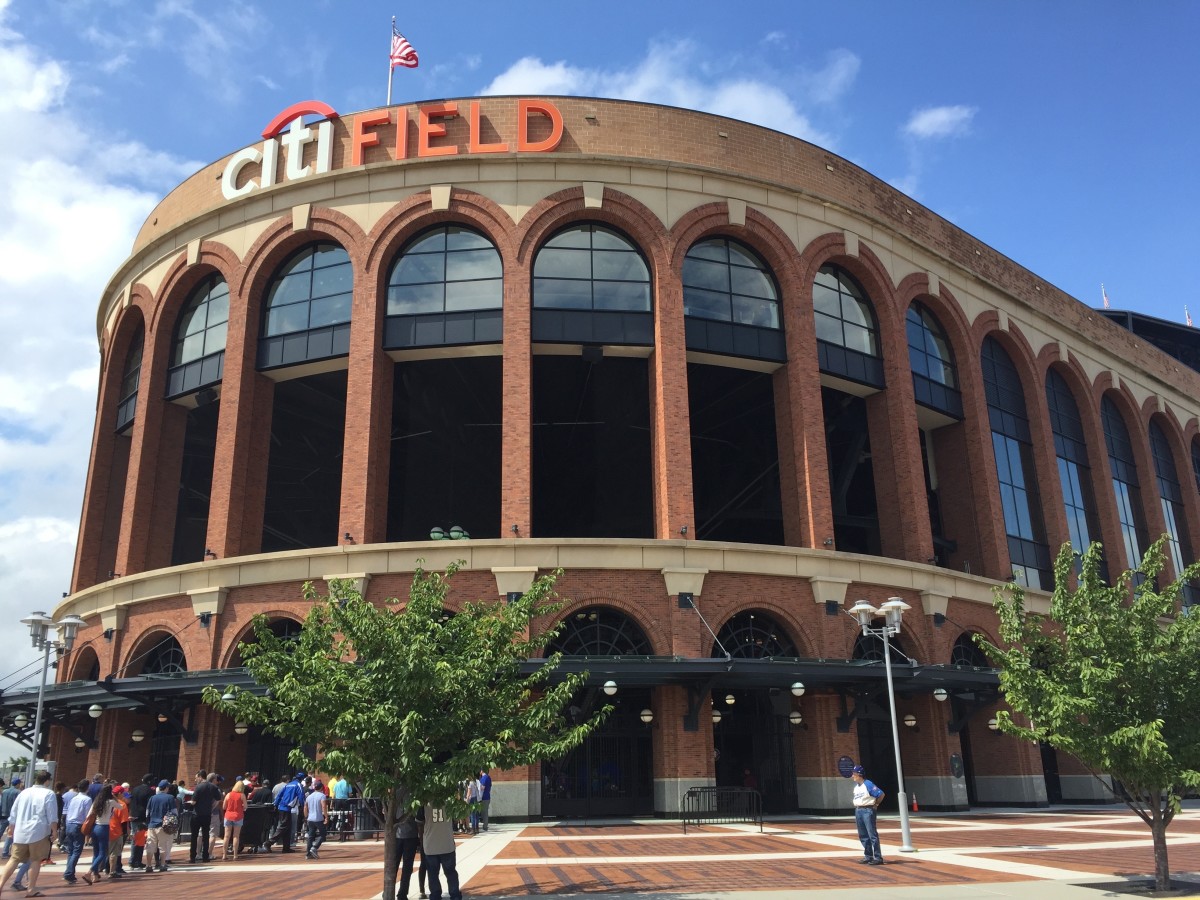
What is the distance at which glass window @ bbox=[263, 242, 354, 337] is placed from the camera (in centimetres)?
3047

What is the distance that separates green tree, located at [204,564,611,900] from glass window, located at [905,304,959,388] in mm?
25867

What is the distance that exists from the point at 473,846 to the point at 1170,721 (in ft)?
41.9

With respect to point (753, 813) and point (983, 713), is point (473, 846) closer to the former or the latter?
point (753, 813)

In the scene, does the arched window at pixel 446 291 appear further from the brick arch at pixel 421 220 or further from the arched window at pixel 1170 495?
the arched window at pixel 1170 495

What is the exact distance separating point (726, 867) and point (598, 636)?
10.9 metres

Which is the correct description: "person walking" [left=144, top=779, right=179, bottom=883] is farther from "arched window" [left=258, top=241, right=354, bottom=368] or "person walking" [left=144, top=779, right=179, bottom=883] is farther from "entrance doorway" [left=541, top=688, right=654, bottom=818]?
"arched window" [left=258, top=241, right=354, bottom=368]

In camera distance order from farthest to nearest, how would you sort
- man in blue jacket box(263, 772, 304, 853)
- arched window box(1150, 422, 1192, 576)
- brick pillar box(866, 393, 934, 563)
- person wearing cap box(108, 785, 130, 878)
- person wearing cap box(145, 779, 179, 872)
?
arched window box(1150, 422, 1192, 576) < brick pillar box(866, 393, 934, 563) < man in blue jacket box(263, 772, 304, 853) < person wearing cap box(145, 779, 179, 872) < person wearing cap box(108, 785, 130, 878)

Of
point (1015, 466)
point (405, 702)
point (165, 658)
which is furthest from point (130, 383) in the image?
point (1015, 466)

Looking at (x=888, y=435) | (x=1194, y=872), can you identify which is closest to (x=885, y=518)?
(x=888, y=435)

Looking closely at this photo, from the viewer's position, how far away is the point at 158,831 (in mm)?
17625

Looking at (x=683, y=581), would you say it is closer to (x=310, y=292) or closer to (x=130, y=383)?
(x=310, y=292)

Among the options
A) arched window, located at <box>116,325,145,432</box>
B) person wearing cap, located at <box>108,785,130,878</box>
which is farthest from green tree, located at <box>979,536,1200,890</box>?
arched window, located at <box>116,325,145,432</box>

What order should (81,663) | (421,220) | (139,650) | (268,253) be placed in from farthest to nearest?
(81,663), (268,253), (421,220), (139,650)

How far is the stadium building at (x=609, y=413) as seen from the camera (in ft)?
87.1
